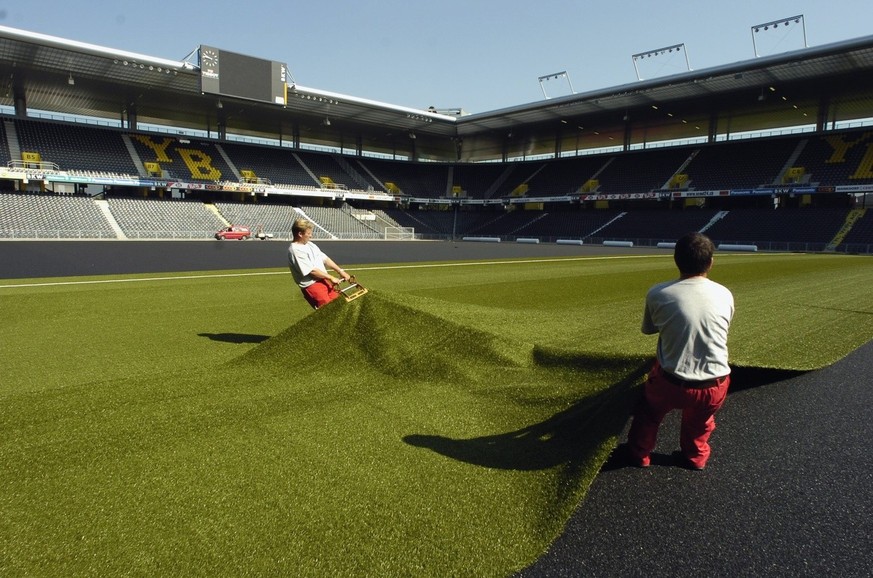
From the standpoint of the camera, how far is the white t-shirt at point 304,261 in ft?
20.8

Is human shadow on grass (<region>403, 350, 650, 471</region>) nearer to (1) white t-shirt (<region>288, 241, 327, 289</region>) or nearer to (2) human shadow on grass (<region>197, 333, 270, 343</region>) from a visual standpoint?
(1) white t-shirt (<region>288, 241, 327, 289</region>)

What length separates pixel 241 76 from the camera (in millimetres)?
39594

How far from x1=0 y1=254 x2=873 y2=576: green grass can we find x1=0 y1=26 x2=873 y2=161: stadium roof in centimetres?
3514

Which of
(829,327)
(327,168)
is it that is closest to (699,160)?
(327,168)

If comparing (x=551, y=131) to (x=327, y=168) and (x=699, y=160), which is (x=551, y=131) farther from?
(x=327, y=168)

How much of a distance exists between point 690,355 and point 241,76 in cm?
4343

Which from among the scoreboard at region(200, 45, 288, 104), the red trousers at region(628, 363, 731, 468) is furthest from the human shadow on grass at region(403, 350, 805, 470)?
the scoreboard at region(200, 45, 288, 104)

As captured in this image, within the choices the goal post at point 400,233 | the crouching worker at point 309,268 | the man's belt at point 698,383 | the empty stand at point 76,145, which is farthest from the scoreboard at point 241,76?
the man's belt at point 698,383

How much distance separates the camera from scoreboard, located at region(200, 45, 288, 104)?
3797 cm

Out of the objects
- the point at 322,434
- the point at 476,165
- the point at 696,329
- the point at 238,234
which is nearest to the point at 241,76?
the point at 238,234

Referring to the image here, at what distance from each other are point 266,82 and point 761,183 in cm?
4247

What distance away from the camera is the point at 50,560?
7.45 ft

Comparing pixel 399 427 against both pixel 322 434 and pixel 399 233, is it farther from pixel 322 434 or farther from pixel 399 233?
pixel 399 233

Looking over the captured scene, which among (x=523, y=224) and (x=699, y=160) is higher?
(x=699, y=160)
